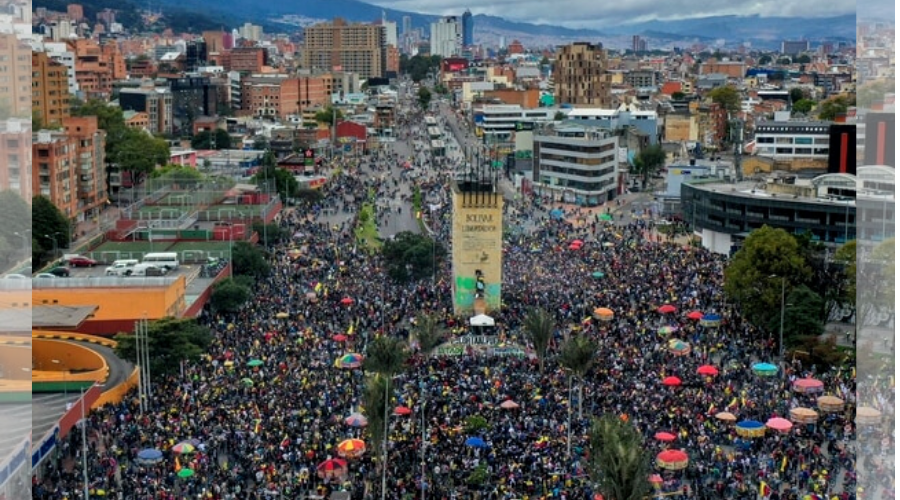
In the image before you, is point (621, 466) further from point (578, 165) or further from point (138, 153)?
point (138, 153)

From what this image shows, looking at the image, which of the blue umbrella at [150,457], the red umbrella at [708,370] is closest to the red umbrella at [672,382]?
the red umbrella at [708,370]

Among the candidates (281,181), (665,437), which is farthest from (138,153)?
(665,437)

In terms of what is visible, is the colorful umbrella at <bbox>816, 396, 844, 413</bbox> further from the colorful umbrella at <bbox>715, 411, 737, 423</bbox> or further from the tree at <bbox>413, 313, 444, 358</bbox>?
the tree at <bbox>413, 313, 444, 358</bbox>

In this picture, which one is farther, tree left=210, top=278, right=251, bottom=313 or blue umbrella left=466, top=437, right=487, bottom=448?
tree left=210, top=278, right=251, bottom=313

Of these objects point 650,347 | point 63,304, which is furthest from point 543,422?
point 63,304

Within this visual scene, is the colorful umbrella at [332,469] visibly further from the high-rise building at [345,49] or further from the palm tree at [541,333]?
the high-rise building at [345,49]

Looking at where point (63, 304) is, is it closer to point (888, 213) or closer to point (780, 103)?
point (888, 213)

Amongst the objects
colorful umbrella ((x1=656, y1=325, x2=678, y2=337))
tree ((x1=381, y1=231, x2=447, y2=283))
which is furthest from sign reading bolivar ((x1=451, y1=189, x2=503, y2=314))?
colorful umbrella ((x1=656, y1=325, x2=678, y2=337))
